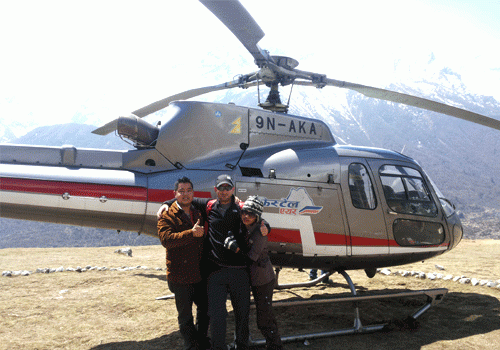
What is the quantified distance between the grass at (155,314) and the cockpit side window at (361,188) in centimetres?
191

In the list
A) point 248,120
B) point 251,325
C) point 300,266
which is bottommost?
point 251,325

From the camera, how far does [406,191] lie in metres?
6.64

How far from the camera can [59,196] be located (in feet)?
19.2

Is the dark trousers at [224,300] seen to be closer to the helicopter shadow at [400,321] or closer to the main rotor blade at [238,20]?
the helicopter shadow at [400,321]

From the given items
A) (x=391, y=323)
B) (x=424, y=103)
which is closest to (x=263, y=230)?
(x=391, y=323)

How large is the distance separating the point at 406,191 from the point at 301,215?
202 centimetres

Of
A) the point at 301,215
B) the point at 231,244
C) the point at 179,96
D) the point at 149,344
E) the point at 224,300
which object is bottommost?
the point at 149,344

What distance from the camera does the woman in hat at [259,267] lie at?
13.8ft

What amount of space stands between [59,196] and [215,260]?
10.0 ft

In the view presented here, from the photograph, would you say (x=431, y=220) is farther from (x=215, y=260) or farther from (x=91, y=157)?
(x=91, y=157)

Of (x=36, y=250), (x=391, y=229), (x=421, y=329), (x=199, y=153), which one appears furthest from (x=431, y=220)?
(x=36, y=250)

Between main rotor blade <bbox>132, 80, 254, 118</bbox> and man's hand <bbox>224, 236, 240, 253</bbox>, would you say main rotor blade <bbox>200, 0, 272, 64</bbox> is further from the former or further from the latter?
man's hand <bbox>224, 236, 240, 253</bbox>

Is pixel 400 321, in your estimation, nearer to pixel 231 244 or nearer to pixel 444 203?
pixel 444 203

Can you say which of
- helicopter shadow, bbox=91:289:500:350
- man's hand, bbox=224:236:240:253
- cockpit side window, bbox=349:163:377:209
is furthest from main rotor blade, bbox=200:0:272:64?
helicopter shadow, bbox=91:289:500:350
